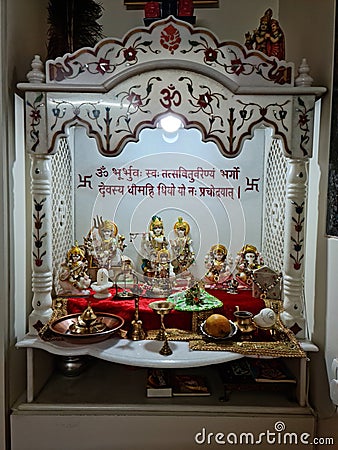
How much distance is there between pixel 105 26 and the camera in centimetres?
229

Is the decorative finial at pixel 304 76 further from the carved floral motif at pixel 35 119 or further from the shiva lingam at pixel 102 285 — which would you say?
the shiva lingam at pixel 102 285

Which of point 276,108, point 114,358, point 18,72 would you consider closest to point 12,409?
point 114,358

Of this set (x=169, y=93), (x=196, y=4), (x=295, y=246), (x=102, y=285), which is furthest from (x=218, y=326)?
(x=196, y=4)

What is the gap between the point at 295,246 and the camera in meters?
1.77

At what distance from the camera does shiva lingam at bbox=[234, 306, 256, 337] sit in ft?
5.92

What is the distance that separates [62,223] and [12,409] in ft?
2.81

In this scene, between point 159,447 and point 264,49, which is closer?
point 159,447

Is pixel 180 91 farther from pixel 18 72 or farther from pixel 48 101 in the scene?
pixel 18 72

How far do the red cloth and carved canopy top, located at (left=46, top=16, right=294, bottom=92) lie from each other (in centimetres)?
91

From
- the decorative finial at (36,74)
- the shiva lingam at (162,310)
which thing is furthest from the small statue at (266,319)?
the decorative finial at (36,74)

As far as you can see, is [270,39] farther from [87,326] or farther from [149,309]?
[87,326]

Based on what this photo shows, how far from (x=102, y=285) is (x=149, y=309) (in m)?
0.26

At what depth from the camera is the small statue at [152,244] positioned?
2.15m

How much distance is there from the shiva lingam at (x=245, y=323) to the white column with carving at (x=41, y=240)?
78 cm
